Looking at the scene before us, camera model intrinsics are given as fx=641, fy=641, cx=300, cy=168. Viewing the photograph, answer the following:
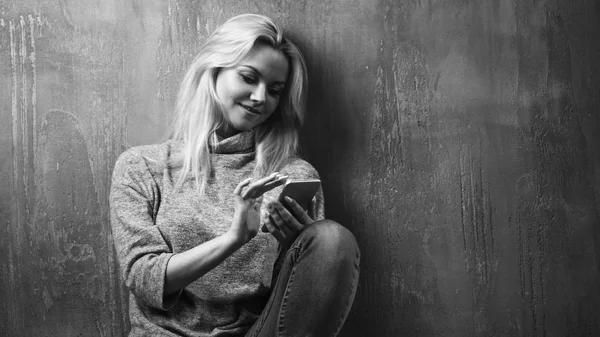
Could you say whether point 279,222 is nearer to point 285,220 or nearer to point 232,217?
point 285,220

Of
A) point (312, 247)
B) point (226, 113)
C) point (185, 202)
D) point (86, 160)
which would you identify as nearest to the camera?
point (312, 247)

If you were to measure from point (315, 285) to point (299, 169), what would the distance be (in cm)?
51

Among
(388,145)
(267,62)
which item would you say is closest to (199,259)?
(267,62)

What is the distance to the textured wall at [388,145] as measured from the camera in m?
2.03

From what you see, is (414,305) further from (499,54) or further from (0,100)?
(0,100)

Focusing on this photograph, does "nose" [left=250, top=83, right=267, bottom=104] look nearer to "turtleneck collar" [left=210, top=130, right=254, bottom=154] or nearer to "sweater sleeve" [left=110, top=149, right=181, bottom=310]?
"turtleneck collar" [left=210, top=130, right=254, bottom=154]

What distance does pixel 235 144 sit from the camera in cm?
191

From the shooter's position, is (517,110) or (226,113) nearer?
(226,113)

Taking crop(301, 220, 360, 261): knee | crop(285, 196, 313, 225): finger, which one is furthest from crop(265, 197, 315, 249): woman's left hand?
crop(301, 220, 360, 261): knee

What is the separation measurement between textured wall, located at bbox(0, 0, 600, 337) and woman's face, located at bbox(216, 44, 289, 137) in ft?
0.79

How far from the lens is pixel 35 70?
2057 mm

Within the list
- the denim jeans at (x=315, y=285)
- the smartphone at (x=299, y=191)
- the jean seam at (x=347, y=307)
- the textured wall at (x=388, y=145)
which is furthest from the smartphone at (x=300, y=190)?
the textured wall at (x=388, y=145)

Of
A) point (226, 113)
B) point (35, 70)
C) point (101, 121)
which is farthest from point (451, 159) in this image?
point (35, 70)

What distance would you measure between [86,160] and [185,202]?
0.46 metres
